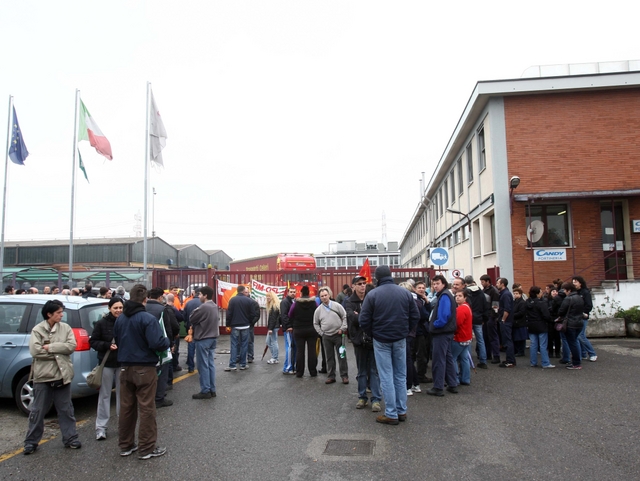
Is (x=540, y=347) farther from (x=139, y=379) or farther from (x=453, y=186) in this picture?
(x=453, y=186)

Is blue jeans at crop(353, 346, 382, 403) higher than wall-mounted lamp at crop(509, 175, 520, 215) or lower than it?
lower

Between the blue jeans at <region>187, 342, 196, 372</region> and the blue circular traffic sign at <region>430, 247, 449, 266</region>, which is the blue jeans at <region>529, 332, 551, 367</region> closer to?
the blue jeans at <region>187, 342, 196, 372</region>

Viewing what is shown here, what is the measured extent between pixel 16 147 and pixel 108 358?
69.2ft

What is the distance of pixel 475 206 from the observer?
2017 cm

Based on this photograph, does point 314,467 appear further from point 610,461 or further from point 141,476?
point 610,461

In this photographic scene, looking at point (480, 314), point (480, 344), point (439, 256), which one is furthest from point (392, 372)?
point (439, 256)

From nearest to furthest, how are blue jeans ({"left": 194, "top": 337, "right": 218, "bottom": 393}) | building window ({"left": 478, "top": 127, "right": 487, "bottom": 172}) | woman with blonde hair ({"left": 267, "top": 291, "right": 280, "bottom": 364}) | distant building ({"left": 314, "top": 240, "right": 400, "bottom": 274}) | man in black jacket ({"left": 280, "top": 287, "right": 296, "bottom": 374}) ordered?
blue jeans ({"left": 194, "top": 337, "right": 218, "bottom": 393}) → man in black jacket ({"left": 280, "top": 287, "right": 296, "bottom": 374}) → woman with blonde hair ({"left": 267, "top": 291, "right": 280, "bottom": 364}) → building window ({"left": 478, "top": 127, "right": 487, "bottom": 172}) → distant building ({"left": 314, "top": 240, "right": 400, "bottom": 274})

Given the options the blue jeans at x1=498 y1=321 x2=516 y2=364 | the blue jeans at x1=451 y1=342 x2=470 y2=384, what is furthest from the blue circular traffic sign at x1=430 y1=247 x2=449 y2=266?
the blue jeans at x1=451 y1=342 x2=470 y2=384

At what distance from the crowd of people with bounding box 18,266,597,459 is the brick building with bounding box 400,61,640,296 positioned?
4.36 meters

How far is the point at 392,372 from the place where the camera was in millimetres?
6156

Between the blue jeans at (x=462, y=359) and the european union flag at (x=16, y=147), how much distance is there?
73.8ft

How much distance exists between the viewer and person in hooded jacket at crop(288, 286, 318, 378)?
30.5 ft

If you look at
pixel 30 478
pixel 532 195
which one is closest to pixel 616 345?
pixel 532 195

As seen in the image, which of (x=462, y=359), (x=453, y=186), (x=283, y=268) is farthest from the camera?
(x=453, y=186)
